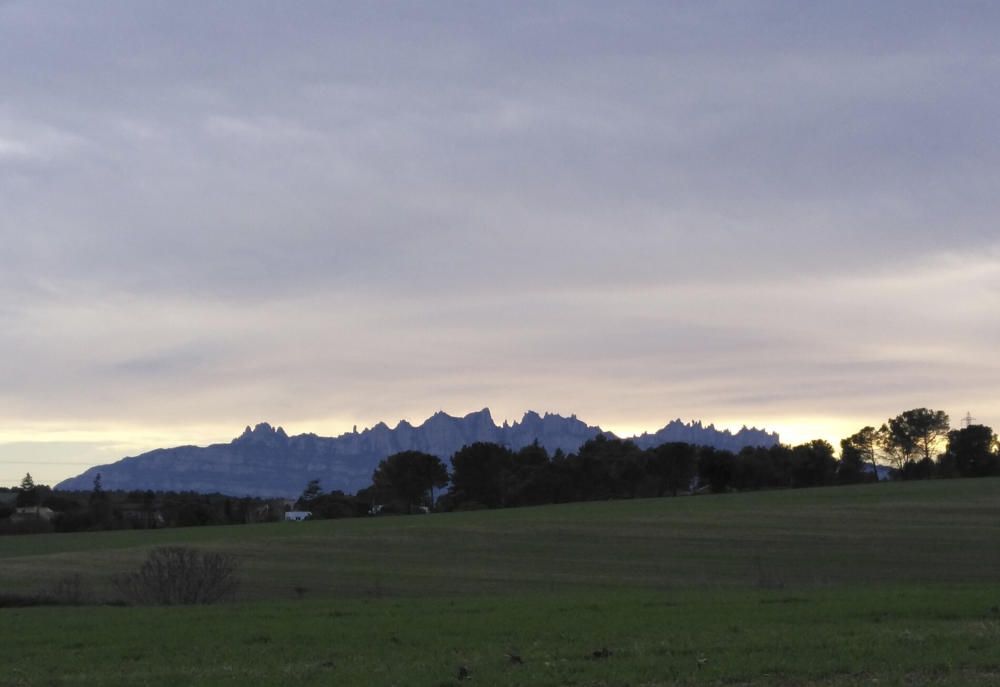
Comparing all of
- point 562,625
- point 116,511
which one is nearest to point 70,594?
point 562,625

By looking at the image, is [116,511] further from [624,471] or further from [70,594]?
[70,594]

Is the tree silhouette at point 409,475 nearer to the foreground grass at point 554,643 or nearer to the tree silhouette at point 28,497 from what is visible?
the tree silhouette at point 28,497

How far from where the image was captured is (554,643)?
16.8m

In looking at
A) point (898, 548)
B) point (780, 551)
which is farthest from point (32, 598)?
point (898, 548)

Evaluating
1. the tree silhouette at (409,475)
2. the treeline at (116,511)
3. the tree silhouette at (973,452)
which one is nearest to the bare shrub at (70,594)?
the treeline at (116,511)

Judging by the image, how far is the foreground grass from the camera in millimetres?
13383

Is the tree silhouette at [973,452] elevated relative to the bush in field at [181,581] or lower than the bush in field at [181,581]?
elevated

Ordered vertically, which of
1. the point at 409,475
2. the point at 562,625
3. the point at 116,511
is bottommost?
the point at 562,625

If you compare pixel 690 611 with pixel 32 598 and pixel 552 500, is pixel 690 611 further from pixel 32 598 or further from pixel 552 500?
pixel 552 500

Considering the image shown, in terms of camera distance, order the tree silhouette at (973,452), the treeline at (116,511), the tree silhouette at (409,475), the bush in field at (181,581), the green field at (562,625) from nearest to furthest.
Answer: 1. the green field at (562,625)
2. the bush in field at (181,581)
3. the treeline at (116,511)
4. the tree silhouette at (973,452)
5. the tree silhouette at (409,475)

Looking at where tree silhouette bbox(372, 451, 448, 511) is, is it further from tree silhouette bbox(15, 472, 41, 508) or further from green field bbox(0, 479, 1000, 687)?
green field bbox(0, 479, 1000, 687)

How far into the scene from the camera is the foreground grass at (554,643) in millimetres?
13383

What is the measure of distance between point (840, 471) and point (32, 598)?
132m

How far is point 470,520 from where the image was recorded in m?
87.7
